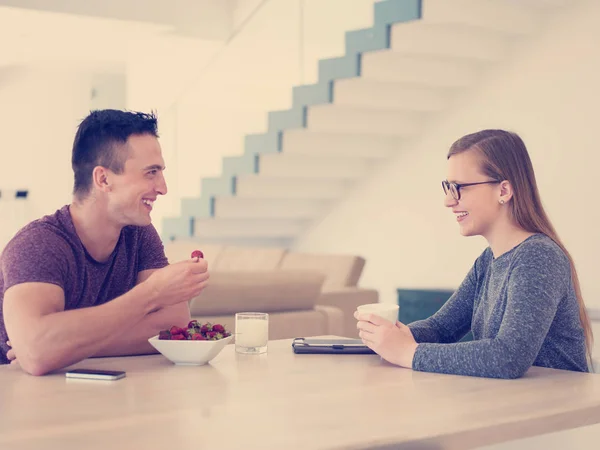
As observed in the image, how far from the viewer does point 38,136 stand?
10.9 meters

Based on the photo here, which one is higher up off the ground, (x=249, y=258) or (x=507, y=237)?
(x=507, y=237)

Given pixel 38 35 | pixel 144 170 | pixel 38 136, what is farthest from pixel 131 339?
pixel 38 136

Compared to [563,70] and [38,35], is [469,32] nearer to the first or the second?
[563,70]

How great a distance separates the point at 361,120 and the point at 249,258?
1304mm

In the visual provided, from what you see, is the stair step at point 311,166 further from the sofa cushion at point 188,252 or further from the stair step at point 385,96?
the stair step at point 385,96

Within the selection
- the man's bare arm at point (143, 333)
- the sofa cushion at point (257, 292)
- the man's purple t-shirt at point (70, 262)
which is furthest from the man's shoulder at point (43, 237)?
the sofa cushion at point (257, 292)

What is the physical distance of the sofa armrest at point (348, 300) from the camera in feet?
15.4

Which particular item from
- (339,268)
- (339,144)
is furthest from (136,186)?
(339,144)

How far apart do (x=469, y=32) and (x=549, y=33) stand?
520 millimetres

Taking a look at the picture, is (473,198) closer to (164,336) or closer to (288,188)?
(164,336)

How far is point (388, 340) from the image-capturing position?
5.86 ft

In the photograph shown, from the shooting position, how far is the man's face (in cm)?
207

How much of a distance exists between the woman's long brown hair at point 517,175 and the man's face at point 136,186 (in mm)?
744

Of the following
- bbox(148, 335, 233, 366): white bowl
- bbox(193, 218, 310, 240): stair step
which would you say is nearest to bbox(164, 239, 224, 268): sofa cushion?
bbox(193, 218, 310, 240): stair step
